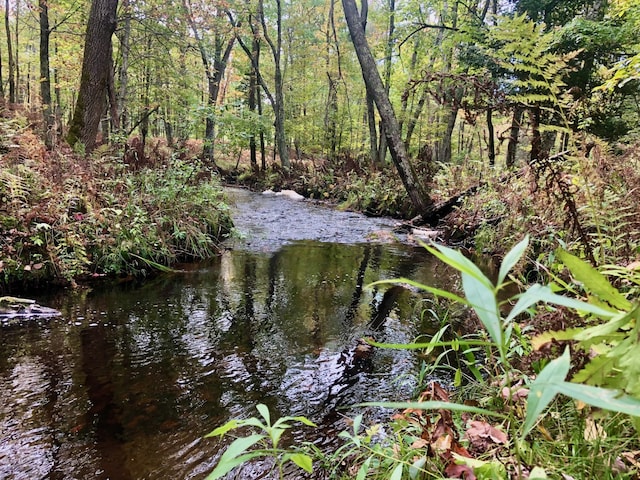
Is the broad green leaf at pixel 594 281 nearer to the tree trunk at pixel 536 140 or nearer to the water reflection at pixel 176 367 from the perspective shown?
the tree trunk at pixel 536 140

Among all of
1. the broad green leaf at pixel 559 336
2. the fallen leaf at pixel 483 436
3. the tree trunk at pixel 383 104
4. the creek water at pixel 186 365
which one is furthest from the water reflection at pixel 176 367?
the tree trunk at pixel 383 104

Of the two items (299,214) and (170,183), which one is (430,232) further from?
(170,183)

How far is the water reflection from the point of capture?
78.7 inches

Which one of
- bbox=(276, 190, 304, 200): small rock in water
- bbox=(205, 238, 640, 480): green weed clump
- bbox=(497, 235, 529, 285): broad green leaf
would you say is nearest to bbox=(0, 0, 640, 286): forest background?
bbox=(276, 190, 304, 200): small rock in water

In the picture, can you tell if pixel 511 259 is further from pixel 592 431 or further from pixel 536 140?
pixel 536 140

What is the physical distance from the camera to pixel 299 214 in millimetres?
10727

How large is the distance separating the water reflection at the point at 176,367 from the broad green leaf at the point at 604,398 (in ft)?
5.71

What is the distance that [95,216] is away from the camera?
4.67m

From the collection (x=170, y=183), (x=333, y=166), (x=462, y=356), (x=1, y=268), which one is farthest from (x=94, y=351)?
(x=333, y=166)

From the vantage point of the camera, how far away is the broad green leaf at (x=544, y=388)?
596mm

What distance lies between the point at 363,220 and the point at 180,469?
8.61 metres

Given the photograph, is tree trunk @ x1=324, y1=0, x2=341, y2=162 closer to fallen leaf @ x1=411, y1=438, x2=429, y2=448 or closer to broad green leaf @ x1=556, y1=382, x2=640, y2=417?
fallen leaf @ x1=411, y1=438, x2=429, y2=448

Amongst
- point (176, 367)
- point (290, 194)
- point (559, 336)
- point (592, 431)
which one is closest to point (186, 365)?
point (176, 367)

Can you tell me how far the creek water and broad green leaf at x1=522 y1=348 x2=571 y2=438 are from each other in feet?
5.36
